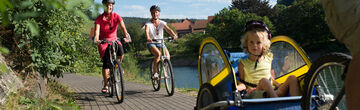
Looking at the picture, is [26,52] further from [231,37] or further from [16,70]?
[231,37]

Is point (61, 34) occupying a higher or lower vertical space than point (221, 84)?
higher

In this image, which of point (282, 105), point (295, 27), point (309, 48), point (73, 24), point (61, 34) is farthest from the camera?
point (295, 27)

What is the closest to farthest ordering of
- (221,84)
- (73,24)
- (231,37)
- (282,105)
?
(282,105)
(221,84)
(73,24)
(231,37)

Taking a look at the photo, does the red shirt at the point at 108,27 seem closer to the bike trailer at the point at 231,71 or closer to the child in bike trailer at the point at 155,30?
the child in bike trailer at the point at 155,30

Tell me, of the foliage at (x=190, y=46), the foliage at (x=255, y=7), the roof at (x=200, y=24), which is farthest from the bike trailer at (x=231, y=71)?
the roof at (x=200, y=24)

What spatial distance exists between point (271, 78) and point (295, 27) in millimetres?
42017

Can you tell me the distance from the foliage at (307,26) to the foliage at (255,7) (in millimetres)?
4516

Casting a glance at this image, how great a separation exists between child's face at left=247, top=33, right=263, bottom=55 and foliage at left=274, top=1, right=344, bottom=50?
36.2 meters

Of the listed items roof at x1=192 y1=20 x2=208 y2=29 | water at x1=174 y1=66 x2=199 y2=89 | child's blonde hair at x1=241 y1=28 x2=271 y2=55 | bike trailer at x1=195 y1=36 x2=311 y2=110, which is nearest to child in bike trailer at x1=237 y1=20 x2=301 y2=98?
child's blonde hair at x1=241 y1=28 x2=271 y2=55

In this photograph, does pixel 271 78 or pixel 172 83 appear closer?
pixel 271 78

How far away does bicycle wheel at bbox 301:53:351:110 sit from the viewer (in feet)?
6.51

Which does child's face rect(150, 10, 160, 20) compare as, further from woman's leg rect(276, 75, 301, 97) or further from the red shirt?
woman's leg rect(276, 75, 301, 97)

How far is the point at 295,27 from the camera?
1666 inches

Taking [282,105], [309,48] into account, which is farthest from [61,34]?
[309,48]
